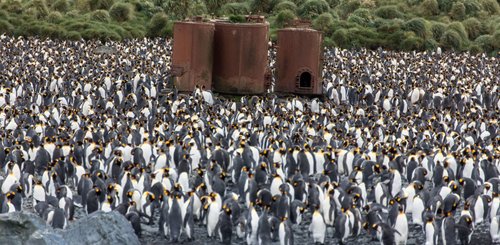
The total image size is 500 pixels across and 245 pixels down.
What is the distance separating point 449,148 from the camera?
71.4 ft

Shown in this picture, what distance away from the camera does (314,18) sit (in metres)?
46.9

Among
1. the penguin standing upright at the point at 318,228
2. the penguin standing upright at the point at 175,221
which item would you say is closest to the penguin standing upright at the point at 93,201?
the penguin standing upright at the point at 175,221

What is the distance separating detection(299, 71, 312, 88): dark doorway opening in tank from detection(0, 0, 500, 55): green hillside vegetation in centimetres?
1395

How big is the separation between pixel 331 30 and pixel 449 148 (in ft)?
78.6

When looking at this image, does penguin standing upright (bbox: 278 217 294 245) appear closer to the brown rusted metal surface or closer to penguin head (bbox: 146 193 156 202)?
penguin head (bbox: 146 193 156 202)

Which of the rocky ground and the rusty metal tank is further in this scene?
the rusty metal tank

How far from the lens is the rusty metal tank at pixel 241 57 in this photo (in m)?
27.6

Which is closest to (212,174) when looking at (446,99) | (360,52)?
(446,99)

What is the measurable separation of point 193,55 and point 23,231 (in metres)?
14.6

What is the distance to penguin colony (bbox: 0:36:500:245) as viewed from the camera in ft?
51.7

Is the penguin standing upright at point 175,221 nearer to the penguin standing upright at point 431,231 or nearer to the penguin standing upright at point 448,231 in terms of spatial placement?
the penguin standing upright at point 431,231

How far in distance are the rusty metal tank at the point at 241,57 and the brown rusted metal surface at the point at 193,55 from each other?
0.36 metres

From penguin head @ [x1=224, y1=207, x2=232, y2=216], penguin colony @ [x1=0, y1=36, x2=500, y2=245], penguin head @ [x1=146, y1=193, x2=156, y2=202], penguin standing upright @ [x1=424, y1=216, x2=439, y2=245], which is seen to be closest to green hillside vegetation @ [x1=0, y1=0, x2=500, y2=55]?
penguin colony @ [x1=0, y1=36, x2=500, y2=245]

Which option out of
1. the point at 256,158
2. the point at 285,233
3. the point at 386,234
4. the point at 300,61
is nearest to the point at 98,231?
the point at 285,233
